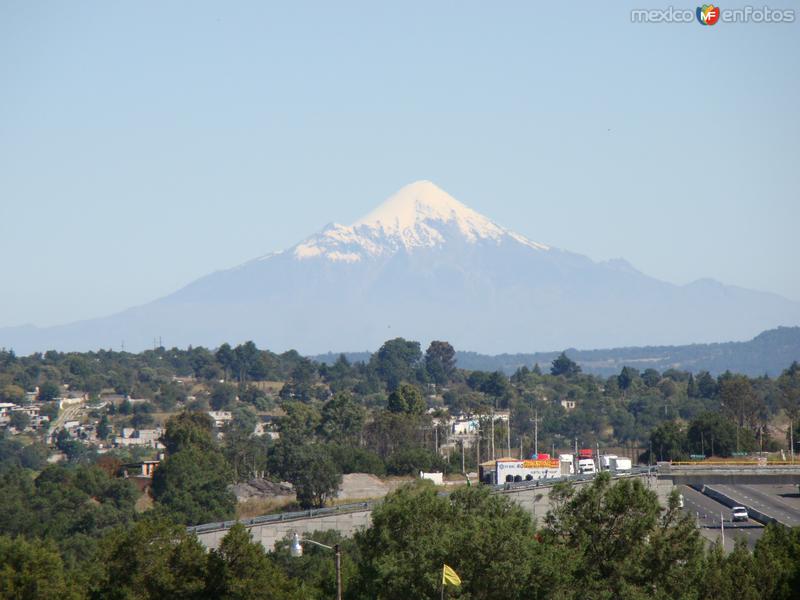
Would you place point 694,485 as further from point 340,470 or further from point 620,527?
point 620,527

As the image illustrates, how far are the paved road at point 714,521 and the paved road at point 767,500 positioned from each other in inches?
94.1

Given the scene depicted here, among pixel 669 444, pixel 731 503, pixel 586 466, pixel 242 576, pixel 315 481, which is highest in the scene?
pixel 669 444

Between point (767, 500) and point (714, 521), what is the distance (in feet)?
61.3

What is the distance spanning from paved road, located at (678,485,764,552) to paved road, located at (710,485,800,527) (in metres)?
2.39

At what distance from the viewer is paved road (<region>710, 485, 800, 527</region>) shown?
393 ft

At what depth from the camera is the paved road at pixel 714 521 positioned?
106875mm

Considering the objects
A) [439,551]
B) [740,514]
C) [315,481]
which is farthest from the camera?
[315,481]

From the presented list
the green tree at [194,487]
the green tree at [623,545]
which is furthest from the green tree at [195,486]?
the green tree at [623,545]

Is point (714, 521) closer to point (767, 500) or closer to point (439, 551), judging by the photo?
point (767, 500)

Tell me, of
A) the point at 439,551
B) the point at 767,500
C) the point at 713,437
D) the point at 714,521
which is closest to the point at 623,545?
the point at 439,551

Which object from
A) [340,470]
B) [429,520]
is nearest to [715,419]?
[340,470]

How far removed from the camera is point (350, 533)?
11825 centimetres

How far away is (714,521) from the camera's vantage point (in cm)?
11819

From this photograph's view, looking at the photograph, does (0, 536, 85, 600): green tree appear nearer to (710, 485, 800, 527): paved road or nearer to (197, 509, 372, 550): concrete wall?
(197, 509, 372, 550): concrete wall
